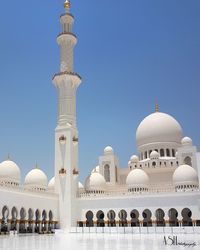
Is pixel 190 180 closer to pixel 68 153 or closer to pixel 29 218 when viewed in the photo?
pixel 68 153

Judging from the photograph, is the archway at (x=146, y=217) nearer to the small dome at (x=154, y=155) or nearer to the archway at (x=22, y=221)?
the small dome at (x=154, y=155)

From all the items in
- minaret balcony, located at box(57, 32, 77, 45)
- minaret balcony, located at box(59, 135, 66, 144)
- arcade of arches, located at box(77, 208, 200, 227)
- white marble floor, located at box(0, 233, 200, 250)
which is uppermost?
minaret balcony, located at box(57, 32, 77, 45)

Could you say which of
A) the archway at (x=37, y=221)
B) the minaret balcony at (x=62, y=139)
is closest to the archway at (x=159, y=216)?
the archway at (x=37, y=221)

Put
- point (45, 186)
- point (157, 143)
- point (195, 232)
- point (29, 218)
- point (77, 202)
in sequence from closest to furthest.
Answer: point (195, 232) < point (29, 218) < point (77, 202) < point (45, 186) < point (157, 143)

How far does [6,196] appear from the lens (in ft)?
81.4

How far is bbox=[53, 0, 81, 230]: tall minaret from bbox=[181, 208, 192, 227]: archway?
370 inches

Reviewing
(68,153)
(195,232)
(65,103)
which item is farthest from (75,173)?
(195,232)

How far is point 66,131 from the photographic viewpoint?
105 ft

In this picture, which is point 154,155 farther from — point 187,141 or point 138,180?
point 138,180

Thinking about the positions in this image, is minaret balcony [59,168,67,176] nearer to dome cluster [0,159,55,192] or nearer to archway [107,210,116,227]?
dome cluster [0,159,55,192]

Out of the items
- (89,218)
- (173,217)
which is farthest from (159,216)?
(89,218)

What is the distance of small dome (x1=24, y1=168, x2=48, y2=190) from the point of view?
32906 millimetres

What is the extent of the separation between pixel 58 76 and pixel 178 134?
14.6 metres

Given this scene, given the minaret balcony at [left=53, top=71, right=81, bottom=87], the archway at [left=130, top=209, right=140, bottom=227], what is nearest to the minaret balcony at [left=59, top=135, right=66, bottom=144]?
the minaret balcony at [left=53, top=71, right=81, bottom=87]
